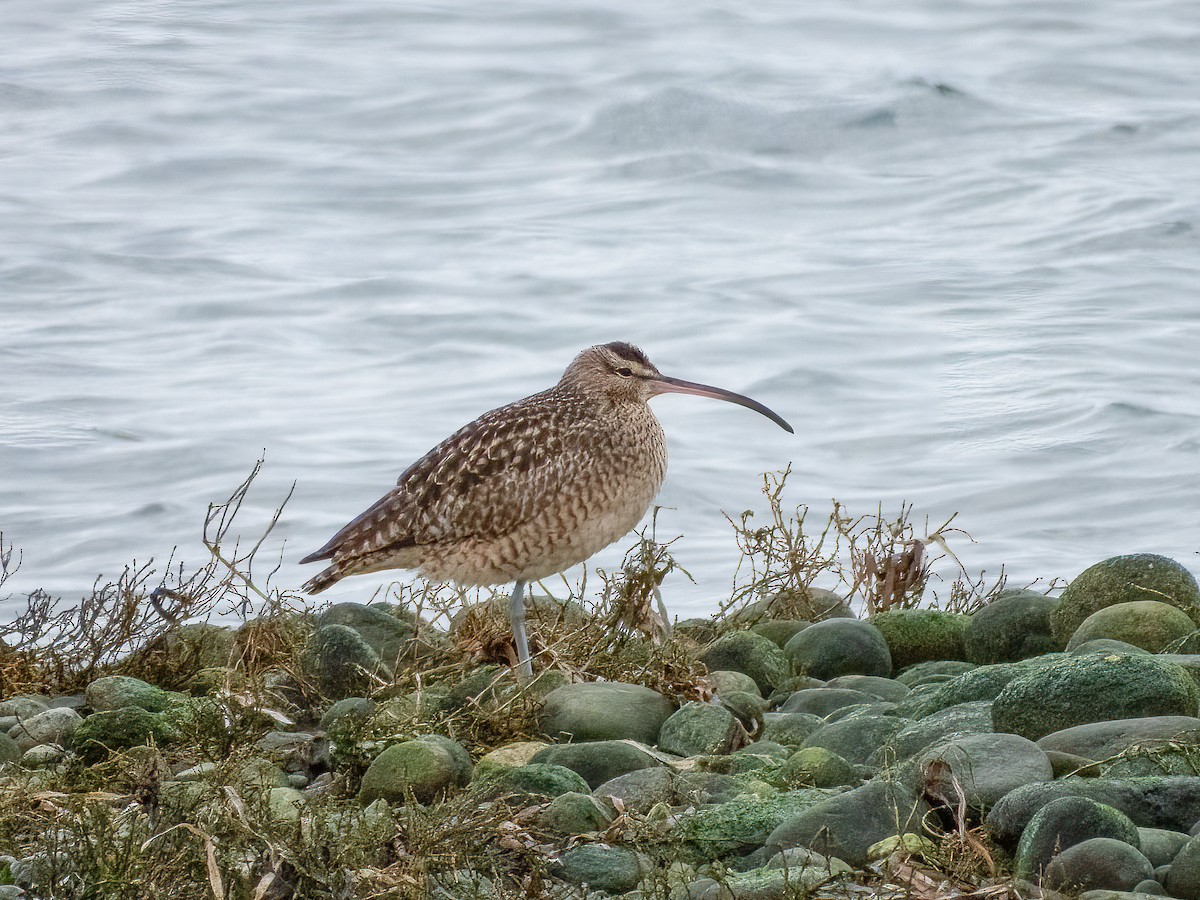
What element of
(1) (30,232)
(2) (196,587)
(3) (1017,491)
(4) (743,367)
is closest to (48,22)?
(1) (30,232)

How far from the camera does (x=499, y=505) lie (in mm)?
8141

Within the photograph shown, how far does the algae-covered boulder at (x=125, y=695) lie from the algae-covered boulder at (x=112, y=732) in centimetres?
35

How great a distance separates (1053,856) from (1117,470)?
12.4 m

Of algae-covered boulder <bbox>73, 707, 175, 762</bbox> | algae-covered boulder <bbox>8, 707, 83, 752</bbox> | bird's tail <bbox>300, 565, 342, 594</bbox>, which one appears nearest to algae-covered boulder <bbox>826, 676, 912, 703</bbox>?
bird's tail <bbox>300, 565, 342, 594</bbox>

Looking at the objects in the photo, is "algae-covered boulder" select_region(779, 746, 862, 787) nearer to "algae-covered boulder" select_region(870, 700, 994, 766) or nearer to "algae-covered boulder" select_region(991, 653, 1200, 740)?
"algae-covered boulder" select_region(870, 700, 994, 766)

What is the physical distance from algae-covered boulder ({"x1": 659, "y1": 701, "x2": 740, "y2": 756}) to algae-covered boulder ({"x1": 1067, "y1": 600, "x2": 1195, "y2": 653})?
5.51 feet

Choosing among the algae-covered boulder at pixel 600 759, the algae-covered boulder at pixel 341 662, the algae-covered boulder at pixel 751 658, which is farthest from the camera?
the algae-covered boulder at pixel 751 658

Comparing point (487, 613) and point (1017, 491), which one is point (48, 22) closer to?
point (1017, 491)

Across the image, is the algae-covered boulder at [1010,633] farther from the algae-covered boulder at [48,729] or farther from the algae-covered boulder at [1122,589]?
the algae-covered boulder at [48,729]

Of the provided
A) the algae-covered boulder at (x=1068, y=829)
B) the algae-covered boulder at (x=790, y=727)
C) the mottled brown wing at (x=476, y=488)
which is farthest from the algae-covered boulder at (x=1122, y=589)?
the algae-covered boulder at (x=1068, y=829)

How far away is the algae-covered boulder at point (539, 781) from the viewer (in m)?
5.97

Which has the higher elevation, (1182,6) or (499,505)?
(1182,6)

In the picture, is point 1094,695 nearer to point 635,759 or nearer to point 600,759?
point 635,759

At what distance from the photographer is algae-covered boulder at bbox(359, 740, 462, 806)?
6.23m
